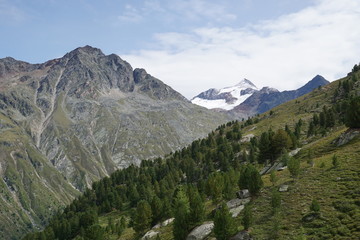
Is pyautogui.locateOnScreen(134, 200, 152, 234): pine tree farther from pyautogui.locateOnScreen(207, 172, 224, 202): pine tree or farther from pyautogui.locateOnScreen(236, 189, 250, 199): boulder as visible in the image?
pyautogui.locateOnScreen(236, 189, 250, 199): boulder

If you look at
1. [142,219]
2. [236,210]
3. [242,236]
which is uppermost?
[236,210]

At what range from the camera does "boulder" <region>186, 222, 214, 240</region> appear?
5700cm

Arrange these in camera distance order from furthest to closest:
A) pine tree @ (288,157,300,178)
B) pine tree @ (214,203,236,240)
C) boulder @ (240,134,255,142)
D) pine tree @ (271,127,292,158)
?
boulder @ (240,134,255,142)
pine tree @ (271,127,292,158)
pine tree @ (288,157,300,178)
pine tree @ (214,203,236,240)

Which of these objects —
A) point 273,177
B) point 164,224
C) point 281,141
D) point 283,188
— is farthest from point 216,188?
point 281,141

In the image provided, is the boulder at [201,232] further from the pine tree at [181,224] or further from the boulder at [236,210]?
the boulder at [236,210]

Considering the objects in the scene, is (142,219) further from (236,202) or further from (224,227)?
(224,227)

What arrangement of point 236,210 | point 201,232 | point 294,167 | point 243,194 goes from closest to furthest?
point 201,232 → point 236,210 → point 294,167 → point 243,194

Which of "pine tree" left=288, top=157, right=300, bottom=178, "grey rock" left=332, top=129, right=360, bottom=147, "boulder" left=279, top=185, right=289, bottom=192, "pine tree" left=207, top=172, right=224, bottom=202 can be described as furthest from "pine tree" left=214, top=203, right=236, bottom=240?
"grey rock" left=332, top=129, right=360, bottom=147

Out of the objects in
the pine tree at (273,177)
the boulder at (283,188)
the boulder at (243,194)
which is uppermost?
Result: the pine tree at (273,177)

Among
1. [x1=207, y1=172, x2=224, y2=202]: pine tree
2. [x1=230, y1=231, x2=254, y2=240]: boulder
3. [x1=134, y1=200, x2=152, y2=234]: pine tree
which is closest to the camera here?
[x1=230, y1=231, x2=254, y2=240]: boulder

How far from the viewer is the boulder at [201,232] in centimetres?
5700

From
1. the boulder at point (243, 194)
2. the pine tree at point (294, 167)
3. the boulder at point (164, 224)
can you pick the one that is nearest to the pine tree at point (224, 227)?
the boulder at point (243, 194)

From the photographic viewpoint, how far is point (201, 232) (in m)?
58.2

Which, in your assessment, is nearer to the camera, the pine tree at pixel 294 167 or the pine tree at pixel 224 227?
the pine tree at pixel 224 227
